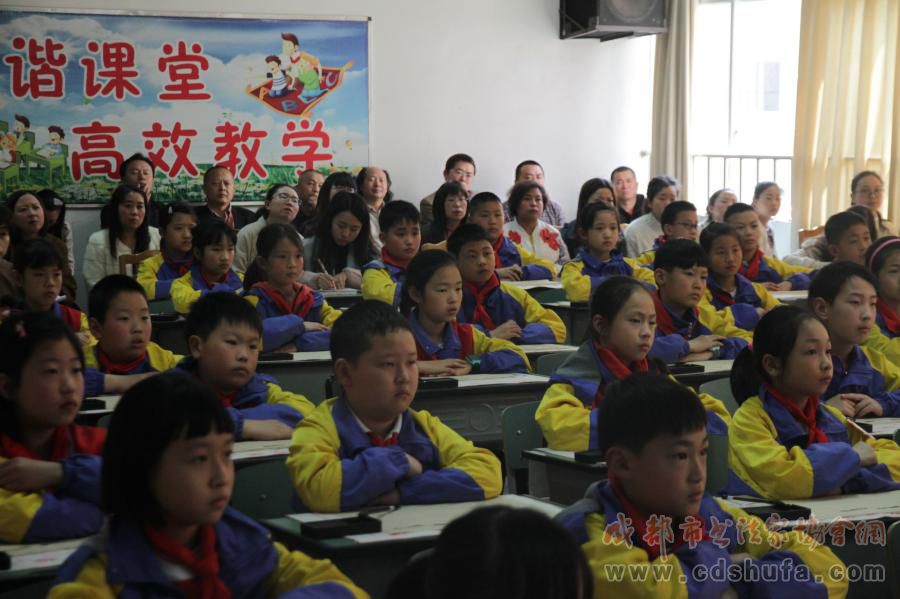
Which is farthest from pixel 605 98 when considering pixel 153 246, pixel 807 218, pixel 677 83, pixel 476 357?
pixel 476 357

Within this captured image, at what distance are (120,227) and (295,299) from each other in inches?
93.9

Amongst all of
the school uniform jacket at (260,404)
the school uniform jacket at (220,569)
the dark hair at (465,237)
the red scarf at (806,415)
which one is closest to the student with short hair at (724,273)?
the dark hair at (465,237)

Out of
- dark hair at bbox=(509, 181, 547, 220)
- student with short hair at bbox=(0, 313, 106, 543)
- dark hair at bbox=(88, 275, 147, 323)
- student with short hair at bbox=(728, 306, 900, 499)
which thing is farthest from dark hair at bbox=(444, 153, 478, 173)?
student with short hair at bbox=(0, 313, 106, 543)

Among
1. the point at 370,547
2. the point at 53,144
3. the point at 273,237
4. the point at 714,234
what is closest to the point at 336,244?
the point at 273,237

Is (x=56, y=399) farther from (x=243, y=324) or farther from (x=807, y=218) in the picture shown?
(x=807, y=218)

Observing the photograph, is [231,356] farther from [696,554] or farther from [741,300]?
[741,300]

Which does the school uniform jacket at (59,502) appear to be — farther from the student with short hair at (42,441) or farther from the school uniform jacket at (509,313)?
the school uniform jacket at (509,313)

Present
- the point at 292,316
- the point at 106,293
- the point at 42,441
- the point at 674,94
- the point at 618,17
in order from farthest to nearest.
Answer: the point at 674,94, the point at 618,17, the point at 292,316, the point at 106,293, the point at 42,441

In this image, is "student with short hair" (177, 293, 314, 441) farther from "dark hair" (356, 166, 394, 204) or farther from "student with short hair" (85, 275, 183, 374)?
"dark hair" (356, 166, 394, 204)

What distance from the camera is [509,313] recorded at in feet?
15.8

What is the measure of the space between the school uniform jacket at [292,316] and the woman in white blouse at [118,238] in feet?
7.17

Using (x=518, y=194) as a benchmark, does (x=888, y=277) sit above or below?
below

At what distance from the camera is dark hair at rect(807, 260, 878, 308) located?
3615mm

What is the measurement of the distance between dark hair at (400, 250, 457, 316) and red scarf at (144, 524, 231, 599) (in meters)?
2.21
